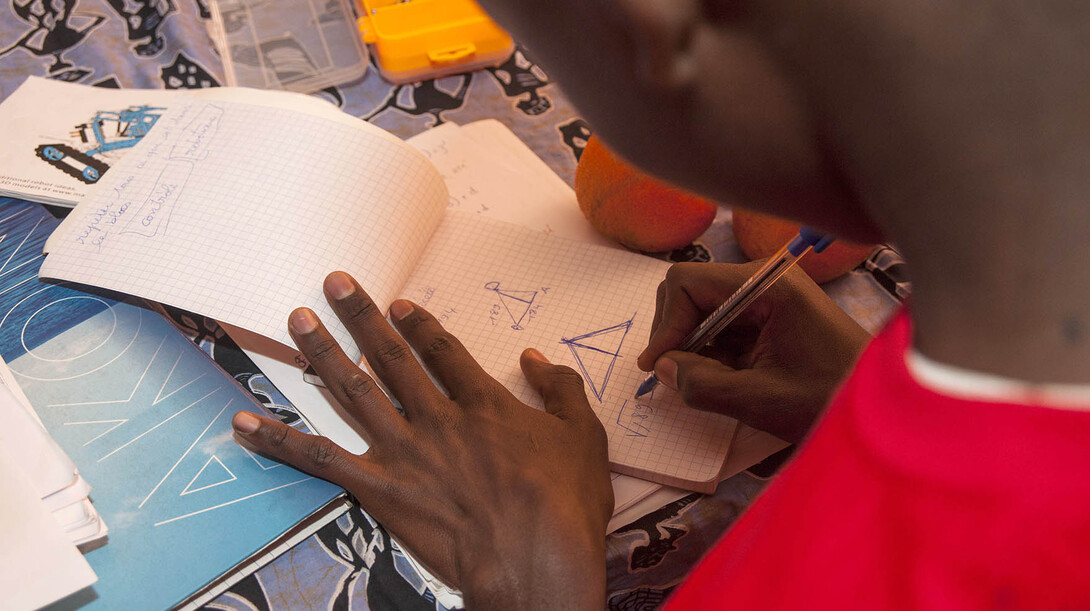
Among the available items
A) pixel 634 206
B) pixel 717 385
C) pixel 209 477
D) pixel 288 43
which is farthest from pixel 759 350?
pixel 288 43

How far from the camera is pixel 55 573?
425 mm

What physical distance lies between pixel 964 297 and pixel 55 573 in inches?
18.7

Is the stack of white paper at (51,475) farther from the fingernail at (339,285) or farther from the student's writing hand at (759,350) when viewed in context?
the student's writing hand at (759,350)

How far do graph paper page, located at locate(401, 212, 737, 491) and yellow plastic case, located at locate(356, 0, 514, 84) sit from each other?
0.20 m

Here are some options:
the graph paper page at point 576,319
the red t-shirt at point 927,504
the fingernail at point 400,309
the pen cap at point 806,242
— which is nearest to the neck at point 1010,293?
the red t-shirt at point 927,504

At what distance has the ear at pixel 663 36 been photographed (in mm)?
247

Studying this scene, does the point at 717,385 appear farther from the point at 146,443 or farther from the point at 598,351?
the point at 146,443

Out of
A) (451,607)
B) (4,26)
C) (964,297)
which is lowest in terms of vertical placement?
(451,607)

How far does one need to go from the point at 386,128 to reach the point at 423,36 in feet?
0.36

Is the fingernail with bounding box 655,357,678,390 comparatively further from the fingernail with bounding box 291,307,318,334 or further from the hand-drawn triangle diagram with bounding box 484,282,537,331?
the fingernail with bounding box 291,307,318,334

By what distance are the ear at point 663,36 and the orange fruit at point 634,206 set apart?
0.33 meters

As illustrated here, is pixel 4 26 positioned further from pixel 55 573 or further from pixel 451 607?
pixel 451 607

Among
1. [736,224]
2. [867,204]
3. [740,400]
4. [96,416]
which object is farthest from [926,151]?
[96,416]

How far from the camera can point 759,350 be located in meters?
0.55
